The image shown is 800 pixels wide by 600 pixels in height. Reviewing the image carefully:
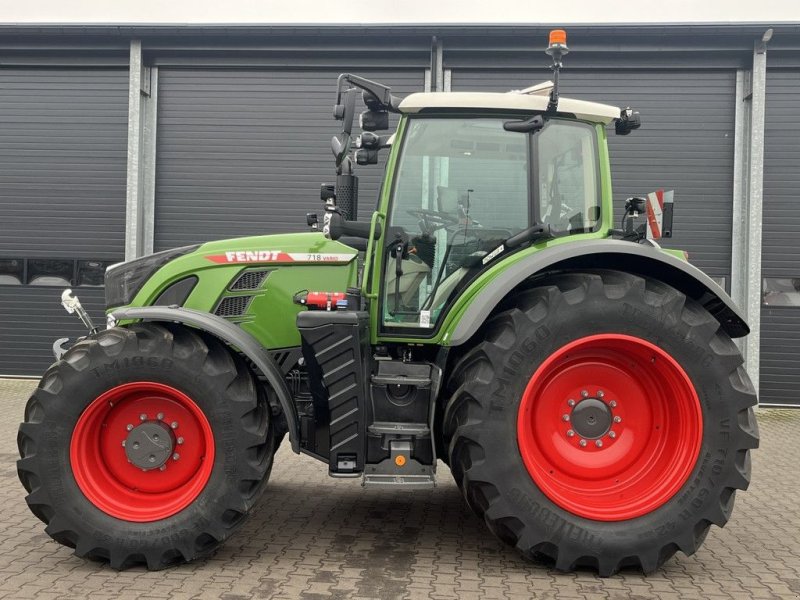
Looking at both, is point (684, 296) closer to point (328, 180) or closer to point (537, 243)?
point (537, 243)

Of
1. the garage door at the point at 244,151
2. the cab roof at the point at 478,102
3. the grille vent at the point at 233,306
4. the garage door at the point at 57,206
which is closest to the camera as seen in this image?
the cab roof at the point at 478,102

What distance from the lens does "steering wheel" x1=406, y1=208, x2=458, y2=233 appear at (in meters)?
4.10

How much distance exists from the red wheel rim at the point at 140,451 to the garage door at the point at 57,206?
790 cm

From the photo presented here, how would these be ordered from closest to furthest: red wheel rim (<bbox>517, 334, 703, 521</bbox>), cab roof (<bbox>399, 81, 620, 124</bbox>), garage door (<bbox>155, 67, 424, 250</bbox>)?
1. red wheel rim (<bbox>517, 334, 703, 521</bbox>)
2. cab roof (<bbox>399, 81, 620, 124</bbox>)
3. garage door (<bbox>155, 67, 424, 250</bbox>)

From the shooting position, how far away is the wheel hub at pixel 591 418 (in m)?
3.88

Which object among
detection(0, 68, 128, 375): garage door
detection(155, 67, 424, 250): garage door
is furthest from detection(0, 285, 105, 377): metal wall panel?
detection(155, 67, 424, 250): garage door

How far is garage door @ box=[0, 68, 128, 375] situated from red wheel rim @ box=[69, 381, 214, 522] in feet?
25.9

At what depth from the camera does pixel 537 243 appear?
408cm

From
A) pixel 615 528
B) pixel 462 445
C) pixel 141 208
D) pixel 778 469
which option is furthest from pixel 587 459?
pixel 141 208

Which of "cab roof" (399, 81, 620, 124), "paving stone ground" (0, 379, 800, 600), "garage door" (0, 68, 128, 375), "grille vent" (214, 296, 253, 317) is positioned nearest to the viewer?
"paving stone ground" (0, 379, 800, 600)

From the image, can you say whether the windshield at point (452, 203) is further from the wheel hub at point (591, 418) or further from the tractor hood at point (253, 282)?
the wheel hub at point (591, 418)

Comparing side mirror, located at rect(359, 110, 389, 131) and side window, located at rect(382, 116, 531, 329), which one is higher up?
side mirror, located at rect(359, 110, 389, 131)

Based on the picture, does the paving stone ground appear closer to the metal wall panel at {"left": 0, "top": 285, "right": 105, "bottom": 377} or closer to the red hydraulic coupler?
the red hydraulic coupler

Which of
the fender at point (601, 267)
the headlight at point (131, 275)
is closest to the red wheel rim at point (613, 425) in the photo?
the fender at point (601, 267)
